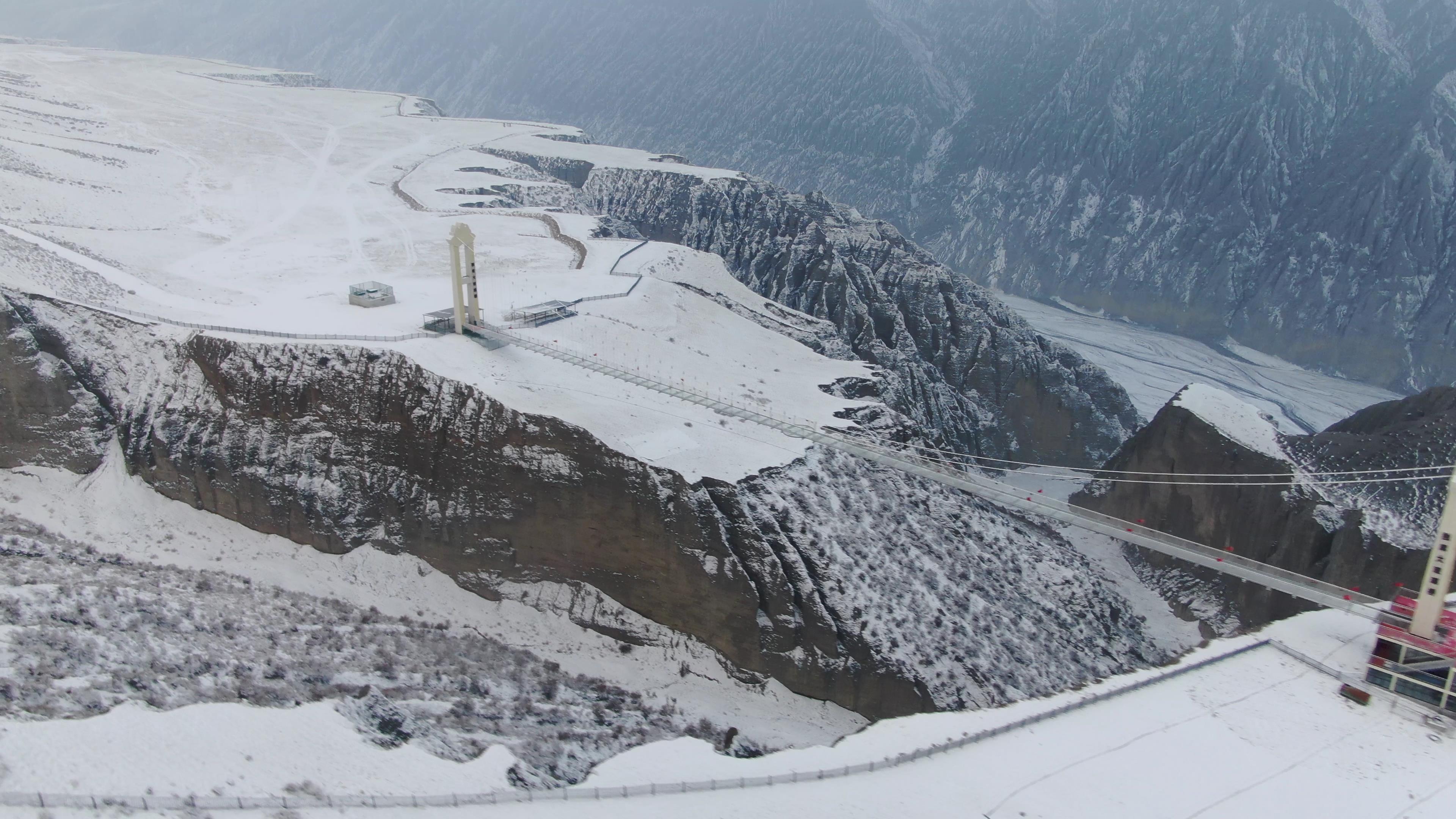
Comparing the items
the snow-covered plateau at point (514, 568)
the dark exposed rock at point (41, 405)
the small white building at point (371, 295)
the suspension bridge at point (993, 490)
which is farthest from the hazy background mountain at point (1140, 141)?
the dark exposed rock at point (41, 405)

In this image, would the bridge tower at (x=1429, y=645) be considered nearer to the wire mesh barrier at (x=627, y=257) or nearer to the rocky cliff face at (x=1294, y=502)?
the rocky cliff face at (x=1294, y=502)

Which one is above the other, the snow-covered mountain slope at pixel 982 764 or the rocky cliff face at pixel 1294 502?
the rocky cliff face at pixel 1294 502

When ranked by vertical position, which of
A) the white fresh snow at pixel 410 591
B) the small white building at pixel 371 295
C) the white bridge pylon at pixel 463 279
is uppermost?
the white bridge pylon at pixel 463 279

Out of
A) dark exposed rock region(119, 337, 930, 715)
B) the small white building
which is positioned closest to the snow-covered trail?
dark exposed rock region(119, 337, 930, 715)

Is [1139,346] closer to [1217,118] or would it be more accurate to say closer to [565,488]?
[1217,118]

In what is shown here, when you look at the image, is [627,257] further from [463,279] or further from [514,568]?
[514,568]

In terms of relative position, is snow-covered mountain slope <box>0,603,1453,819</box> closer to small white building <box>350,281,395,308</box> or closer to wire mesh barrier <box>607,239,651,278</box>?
small white building <box>350,281,395,308</box>

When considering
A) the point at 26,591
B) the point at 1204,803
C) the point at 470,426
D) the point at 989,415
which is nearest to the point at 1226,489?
the point at 989,415
